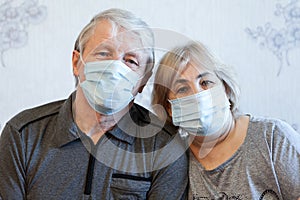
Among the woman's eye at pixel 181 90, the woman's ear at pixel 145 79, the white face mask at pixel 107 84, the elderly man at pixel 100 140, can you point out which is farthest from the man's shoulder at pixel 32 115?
the woman's eye at pixel 181 90

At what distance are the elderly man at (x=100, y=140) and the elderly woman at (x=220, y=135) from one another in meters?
0.06

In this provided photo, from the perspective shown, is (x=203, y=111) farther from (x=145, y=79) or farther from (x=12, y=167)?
(x=12, y=167)

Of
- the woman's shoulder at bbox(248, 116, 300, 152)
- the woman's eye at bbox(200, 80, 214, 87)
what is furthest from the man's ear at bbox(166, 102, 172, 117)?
the woman's shoulder at bbox(248, 116, 300, 152)

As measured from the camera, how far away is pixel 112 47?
1.14 meters

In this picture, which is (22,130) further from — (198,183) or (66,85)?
(198,183)

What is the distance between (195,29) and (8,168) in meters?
0.77

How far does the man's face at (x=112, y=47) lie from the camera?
44.9 inches

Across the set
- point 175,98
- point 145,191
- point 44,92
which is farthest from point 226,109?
point 44,92

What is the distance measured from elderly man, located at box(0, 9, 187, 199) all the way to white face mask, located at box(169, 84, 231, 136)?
7 cm

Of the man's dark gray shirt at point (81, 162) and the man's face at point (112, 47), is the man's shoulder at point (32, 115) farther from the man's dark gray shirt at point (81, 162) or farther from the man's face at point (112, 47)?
the man's face at point (112, 47)

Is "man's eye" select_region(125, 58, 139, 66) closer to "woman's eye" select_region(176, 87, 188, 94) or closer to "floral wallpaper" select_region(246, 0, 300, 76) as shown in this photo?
"woman's eye" select_region(176, 87, 188, 94)

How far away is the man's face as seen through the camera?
1.14 metres

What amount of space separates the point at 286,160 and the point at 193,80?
0.32 m

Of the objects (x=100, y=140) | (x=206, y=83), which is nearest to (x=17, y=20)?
(x=100, y=140)
